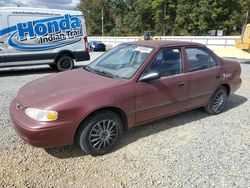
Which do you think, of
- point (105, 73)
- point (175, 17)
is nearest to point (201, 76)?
point (105, 73)

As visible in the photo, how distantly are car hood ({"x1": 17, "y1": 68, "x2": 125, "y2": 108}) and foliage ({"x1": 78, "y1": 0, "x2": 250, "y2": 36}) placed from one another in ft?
131

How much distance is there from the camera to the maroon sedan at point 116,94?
9.87ft

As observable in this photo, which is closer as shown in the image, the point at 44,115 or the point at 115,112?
the point at 44,115

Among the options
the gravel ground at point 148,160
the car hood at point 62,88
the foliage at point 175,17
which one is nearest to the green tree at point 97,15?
the foliage at point 175,17

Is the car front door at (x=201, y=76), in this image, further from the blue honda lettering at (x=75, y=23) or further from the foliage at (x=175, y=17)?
the foliage at (x=175, y=17)

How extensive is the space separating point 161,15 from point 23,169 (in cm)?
5017

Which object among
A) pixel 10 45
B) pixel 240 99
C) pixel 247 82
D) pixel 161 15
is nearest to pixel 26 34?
pixel 10 45

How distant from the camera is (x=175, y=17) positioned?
47750 mm

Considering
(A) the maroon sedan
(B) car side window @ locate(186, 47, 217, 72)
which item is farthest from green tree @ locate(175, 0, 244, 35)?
(A) the maroon sedan

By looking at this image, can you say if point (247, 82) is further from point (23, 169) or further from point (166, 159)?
point (23, 169)

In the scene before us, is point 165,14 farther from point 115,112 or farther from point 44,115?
point 44,115

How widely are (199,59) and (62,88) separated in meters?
2.68

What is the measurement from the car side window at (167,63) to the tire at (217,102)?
1.25 meters

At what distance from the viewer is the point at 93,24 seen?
70.5 m
